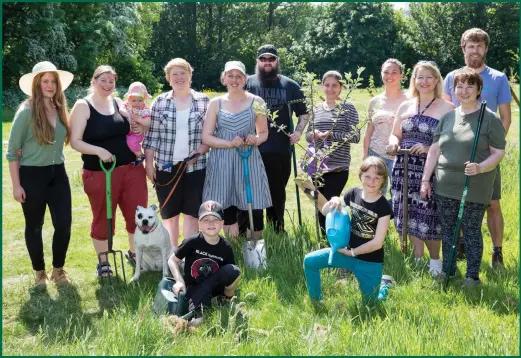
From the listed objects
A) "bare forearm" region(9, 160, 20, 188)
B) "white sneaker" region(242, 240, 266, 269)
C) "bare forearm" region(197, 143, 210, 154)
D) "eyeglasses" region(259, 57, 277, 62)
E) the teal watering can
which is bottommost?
"white sneaker" region(242, 240, 266, 269)

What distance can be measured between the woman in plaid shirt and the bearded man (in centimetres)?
66

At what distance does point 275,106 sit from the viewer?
559cm

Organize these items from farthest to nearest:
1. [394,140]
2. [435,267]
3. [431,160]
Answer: [394,140] → [435,267] → [431,160]

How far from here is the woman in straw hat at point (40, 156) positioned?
4625 millimetres

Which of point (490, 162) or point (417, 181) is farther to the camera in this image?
point (417, 181)

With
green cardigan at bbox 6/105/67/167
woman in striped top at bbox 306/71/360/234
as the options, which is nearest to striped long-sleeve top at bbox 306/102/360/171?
woman in striped top at bbox 306/71/360/234

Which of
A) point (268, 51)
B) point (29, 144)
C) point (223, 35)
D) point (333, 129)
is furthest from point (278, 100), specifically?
point (223, 35)

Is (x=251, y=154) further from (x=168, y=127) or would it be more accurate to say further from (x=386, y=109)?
(x=386, y=109)

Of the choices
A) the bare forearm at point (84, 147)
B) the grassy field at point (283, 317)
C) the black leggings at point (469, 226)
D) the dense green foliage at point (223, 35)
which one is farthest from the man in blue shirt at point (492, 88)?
the dense green foliage at point (223, 35)

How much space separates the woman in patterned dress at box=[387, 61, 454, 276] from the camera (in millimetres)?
4742

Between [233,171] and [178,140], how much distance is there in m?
0.57

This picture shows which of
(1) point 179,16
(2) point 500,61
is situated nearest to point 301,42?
(1) point 179,16

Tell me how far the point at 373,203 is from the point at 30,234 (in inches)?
114

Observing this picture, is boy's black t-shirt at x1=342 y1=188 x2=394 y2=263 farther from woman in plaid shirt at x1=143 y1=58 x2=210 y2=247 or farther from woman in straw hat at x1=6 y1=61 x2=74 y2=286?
woman in straw hat at x1=6 y1=61 x2=74 y2=286
